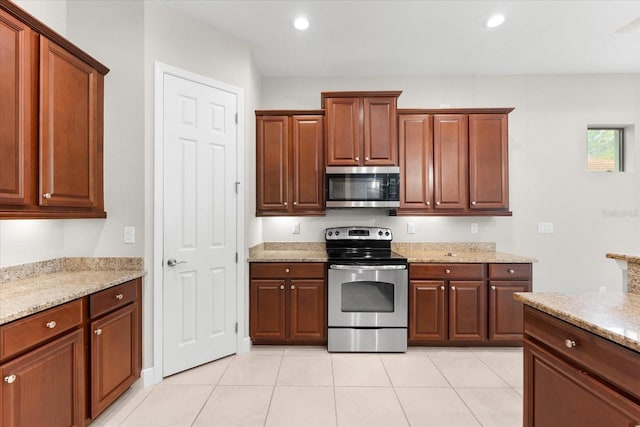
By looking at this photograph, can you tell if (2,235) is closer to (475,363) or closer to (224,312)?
(224,312)

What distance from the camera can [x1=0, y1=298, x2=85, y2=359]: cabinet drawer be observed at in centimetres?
135

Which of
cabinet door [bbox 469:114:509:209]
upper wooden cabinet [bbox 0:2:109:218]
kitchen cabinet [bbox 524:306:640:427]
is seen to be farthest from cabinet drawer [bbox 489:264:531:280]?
upper wooden cabinet [bbox 0:2:109:218]

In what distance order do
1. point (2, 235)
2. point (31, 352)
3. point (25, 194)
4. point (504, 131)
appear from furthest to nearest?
point (504, 131) → point (2, 235) → point (25, 194) → point (31, 352)

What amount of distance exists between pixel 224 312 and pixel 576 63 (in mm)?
4671

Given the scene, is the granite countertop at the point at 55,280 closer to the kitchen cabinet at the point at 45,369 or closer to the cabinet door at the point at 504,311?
the kitchen cabinet at the point at 45,369

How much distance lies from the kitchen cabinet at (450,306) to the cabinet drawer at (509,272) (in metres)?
0.11

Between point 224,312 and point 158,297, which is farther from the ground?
point 158,297

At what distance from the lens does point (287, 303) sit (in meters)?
3.08

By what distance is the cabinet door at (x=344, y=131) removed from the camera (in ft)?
10.8

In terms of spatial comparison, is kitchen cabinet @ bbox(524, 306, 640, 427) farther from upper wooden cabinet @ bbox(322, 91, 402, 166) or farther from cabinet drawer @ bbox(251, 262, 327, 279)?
upper wooden cabinet @ bbox(322, 91, 402, 166)

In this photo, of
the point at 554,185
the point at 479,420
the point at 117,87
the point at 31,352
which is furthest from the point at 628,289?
the point at 117,87

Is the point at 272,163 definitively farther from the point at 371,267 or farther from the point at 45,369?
the point at 45,369

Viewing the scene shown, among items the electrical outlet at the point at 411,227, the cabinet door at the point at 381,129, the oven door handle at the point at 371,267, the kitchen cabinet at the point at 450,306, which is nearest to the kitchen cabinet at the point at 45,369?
the oven door handle at the point at 371,267

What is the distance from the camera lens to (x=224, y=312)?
2.83m
